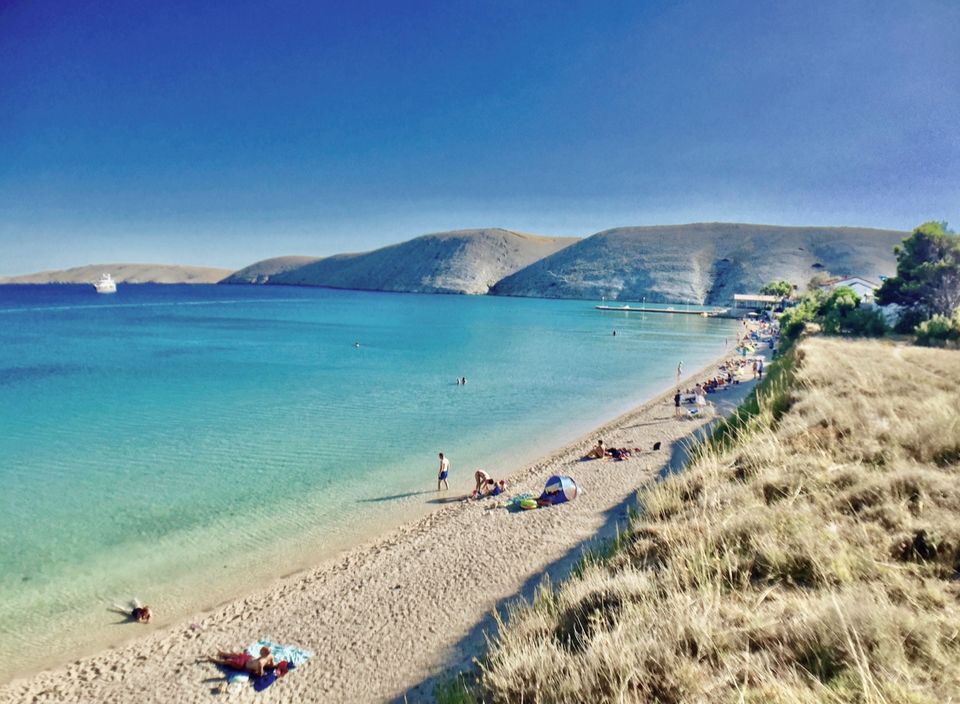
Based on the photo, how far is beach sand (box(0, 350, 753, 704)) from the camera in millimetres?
6520

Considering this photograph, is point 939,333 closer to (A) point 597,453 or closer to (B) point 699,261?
(A) point 597,453

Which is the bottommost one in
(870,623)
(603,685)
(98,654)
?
(98,654)

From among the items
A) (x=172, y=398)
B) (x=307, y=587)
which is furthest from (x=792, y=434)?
(x=172, y=398)

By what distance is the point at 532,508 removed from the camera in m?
11.8

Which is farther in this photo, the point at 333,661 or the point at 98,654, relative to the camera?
the point at 98,654

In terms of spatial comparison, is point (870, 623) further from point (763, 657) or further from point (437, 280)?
point (437, 280)

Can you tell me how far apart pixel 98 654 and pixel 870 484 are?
10329mm

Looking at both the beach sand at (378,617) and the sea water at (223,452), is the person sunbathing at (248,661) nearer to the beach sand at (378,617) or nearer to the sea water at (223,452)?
the beach sand at (378,617)

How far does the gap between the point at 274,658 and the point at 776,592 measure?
635 centimetres

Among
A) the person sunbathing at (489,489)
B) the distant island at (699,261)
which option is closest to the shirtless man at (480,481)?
the person sunbathing at (489,489)

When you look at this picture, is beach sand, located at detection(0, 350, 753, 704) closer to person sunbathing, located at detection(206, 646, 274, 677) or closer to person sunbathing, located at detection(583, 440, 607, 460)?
person sunbathing, located at detection(206, 646, 274, 677)

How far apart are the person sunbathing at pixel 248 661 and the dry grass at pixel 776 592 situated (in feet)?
13.1

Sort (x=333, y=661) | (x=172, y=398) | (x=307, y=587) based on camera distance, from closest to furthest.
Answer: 1. (x=333, y=661)
2. (x=307, y=587)
3. (x=172, y=398)

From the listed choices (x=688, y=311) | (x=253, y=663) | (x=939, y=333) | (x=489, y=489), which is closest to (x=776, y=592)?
(x=253, y=663)
